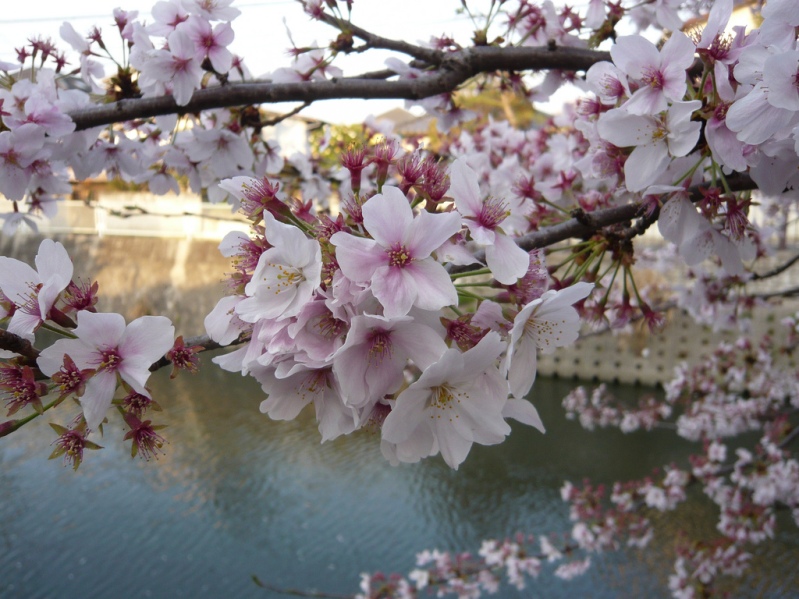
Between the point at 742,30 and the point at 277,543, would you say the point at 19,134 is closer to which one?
the point at 742,30

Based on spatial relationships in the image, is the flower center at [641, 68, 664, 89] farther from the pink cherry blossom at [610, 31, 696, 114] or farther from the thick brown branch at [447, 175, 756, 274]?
the thick brown branch at [447, 175, 756, 274]

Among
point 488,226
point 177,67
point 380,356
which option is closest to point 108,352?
point 380,356

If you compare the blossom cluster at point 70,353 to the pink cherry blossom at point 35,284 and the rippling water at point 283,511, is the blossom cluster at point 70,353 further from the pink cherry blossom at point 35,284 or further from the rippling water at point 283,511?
the rippling water at point 283,511

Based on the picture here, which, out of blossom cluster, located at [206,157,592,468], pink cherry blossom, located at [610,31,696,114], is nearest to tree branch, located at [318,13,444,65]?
pink cherry blossom, located at [610,31,696,114]

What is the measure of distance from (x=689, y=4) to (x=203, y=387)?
5.93m

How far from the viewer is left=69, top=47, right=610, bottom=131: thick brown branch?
1.09 meters

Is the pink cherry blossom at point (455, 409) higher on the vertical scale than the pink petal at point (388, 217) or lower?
lower

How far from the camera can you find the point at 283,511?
4508 millimetres

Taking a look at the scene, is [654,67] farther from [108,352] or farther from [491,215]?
[108,352]

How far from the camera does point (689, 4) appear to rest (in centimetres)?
173

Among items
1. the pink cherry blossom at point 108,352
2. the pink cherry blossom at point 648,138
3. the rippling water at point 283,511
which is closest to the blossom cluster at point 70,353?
the pink cherry blossom at point 108,352

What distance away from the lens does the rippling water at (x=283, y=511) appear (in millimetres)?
3658

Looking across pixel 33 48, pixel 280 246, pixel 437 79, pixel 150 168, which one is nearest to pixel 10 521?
pixel 150 168

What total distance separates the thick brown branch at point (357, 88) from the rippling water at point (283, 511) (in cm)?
302
